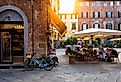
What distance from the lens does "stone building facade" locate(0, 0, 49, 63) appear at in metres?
17.2

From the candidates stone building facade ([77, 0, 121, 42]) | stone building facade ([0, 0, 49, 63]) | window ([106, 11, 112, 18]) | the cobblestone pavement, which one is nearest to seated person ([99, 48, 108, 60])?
stone building facade ([0, 0, 49, 63])

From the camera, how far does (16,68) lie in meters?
16.5

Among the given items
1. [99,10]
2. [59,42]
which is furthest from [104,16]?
[59,42]

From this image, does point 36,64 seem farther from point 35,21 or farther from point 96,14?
point 96,14

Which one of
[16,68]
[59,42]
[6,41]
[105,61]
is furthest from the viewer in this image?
[59,42]

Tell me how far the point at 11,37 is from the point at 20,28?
2.42 ft

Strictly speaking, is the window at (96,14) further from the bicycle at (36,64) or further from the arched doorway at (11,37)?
the bicycle at (36,64)

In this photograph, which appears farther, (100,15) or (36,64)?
(100,15)

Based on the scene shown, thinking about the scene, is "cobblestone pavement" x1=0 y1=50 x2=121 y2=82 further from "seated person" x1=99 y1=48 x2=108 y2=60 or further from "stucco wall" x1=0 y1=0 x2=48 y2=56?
"seated person" x1=99 y1=48 x2=108 y2=60

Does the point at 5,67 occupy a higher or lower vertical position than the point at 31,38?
lower

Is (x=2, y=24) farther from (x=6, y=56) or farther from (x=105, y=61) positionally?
(x=105, y=61)

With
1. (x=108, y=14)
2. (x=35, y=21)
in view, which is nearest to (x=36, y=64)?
(x=35, y=21)

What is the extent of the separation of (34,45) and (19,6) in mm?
2393

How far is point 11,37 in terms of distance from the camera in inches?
688
